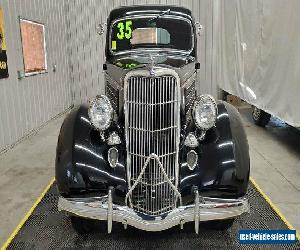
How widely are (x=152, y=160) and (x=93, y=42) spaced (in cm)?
748

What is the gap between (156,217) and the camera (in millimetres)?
2221

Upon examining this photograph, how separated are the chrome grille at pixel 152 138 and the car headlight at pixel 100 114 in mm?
145

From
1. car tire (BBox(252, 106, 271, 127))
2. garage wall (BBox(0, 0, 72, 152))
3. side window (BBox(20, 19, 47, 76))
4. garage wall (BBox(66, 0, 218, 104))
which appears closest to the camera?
garage wall (BBox(0, 0, 72, 152))

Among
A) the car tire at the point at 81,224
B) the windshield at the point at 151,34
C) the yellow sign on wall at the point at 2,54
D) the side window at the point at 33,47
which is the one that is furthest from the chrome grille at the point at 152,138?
the side window at the point at 33,47

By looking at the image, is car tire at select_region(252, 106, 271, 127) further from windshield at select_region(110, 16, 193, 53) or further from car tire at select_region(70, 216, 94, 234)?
car tire at select_region(70, 216, 94, 234)

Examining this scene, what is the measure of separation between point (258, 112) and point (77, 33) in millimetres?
5409

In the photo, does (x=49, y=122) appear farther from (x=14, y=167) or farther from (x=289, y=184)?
(x=289, y=184)

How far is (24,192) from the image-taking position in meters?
3.66

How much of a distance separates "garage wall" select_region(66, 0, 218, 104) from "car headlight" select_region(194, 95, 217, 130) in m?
7.01

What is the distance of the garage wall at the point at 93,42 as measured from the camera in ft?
29.2

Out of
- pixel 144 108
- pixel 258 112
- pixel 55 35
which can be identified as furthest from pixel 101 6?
pixel 144 108

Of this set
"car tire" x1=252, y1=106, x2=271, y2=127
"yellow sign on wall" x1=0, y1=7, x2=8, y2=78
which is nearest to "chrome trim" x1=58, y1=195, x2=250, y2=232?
"yellow sign on wall" x1=0, y1=7, x2=8, y2=78

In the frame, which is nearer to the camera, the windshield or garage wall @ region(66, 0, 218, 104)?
the windshield

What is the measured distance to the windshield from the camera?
353 centimetres
